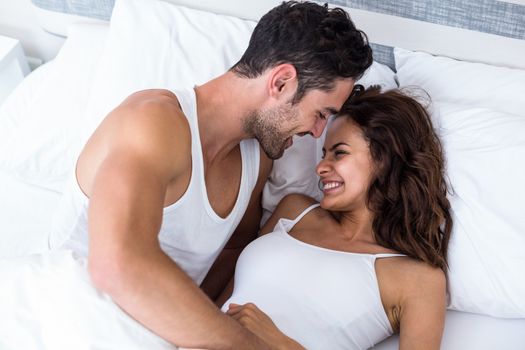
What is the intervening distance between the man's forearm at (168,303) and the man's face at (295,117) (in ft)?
1.30

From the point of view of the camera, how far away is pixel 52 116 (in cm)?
161

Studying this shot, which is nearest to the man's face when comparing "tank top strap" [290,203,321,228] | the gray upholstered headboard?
"tank top strap" [290,203,321,228]

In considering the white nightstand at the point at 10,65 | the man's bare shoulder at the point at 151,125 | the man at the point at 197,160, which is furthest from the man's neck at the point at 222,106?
the white nightstand at the point at 10,65

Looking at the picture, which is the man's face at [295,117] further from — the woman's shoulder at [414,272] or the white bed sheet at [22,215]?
the white bed sheet at [22,215]

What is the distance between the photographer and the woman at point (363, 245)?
123 cm

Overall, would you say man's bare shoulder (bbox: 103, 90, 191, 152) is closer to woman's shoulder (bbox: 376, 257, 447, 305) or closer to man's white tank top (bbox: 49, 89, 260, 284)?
man's white tank top (bbox: 49, 89, 260, 284)

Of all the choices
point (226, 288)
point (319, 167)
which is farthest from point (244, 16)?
point (226, 288)

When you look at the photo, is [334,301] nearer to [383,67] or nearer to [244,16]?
[383,67]

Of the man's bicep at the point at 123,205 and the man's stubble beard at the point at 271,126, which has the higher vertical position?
the man's bicep at the point at 123,205

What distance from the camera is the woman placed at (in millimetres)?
1233

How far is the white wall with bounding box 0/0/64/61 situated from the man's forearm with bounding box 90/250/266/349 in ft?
4.39

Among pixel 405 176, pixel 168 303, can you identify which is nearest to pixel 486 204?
pixel 405 176

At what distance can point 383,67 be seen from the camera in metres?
1.56

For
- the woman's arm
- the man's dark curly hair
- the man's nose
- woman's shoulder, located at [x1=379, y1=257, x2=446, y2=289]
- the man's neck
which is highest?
the man's dark curly hair
